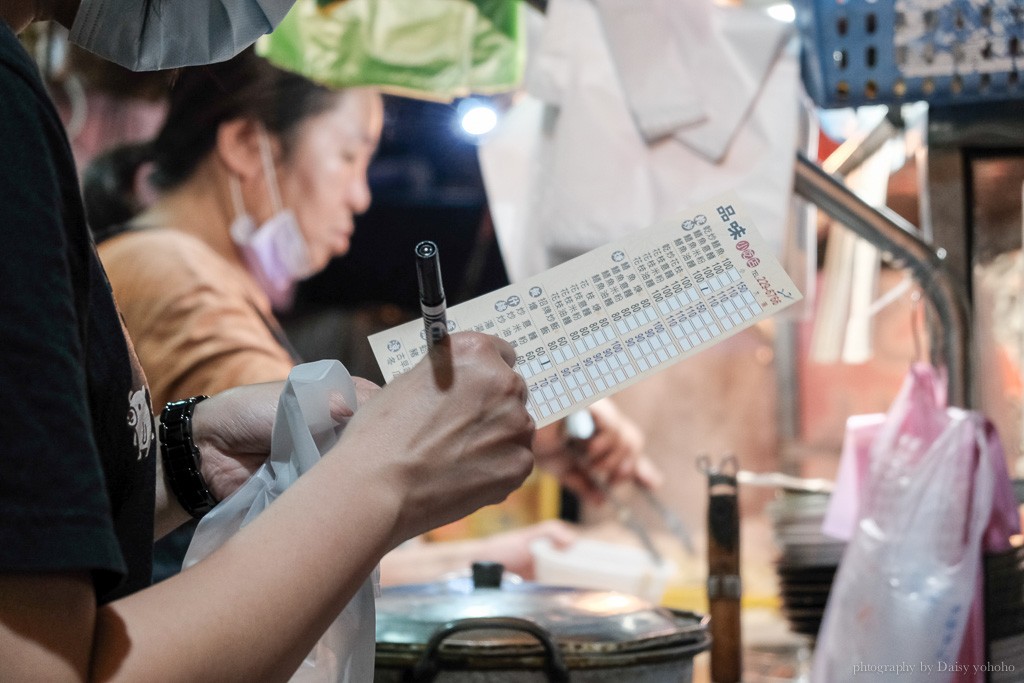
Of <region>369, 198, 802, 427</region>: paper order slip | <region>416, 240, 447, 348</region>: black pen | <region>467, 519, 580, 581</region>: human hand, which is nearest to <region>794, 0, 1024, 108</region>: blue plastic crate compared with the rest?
<region>369, 198, 802, 427</region>: paper order slip

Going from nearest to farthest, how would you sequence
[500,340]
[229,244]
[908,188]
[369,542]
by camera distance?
[369,542] < [500,340] < [908,188] < [229,244]

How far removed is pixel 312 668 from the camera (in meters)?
0.84

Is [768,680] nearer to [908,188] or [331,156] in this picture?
[908,188]

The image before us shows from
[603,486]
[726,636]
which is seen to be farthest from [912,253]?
[603,486]

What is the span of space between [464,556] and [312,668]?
1.95m

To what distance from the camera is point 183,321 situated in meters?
1.94

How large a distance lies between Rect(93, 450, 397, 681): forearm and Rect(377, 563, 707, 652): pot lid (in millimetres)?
562

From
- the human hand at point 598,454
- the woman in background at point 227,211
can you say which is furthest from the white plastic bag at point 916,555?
the human hand at point 598,454

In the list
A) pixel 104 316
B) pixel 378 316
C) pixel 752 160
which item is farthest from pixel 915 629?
pixel 378 316

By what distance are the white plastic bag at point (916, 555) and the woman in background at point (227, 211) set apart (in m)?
1.11

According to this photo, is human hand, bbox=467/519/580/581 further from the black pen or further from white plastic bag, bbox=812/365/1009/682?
the black pen

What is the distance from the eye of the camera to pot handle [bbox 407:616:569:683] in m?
1.16

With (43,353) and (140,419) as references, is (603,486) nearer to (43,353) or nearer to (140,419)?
(140,419)

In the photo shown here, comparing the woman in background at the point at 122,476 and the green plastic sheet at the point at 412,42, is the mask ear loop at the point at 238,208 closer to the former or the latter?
the green plastic sheet at the point at 412,42
